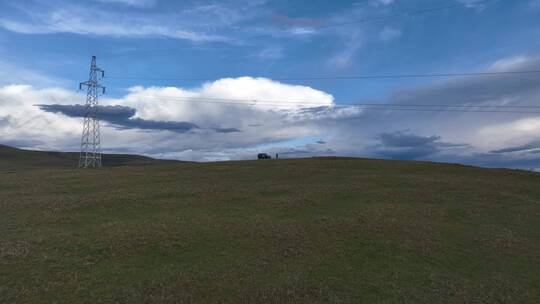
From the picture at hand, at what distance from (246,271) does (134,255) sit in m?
5.31

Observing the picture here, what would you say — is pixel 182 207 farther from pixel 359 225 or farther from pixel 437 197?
pixel 437 197

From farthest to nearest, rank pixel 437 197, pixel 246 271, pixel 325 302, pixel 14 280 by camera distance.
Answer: pixel 437 197 → pixel 246 271 → pixel 14 280 → pixel 325 302

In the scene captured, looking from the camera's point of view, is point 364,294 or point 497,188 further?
point 497,188

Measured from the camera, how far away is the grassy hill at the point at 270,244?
14656 mm

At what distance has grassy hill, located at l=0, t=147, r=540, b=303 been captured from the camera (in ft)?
48.1

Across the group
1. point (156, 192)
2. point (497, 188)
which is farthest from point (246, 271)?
point (497, 188)

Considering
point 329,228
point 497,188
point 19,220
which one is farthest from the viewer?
point 497,188

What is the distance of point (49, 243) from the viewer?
1912 cm

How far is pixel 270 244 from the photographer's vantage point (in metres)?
19.4

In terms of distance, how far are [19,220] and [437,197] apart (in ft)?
95.2

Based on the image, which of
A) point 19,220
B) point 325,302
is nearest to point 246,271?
point 325,302

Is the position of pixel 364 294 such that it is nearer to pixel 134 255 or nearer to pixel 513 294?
pixel 513 294

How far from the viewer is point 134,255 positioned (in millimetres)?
17797

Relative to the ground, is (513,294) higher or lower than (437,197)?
lower
